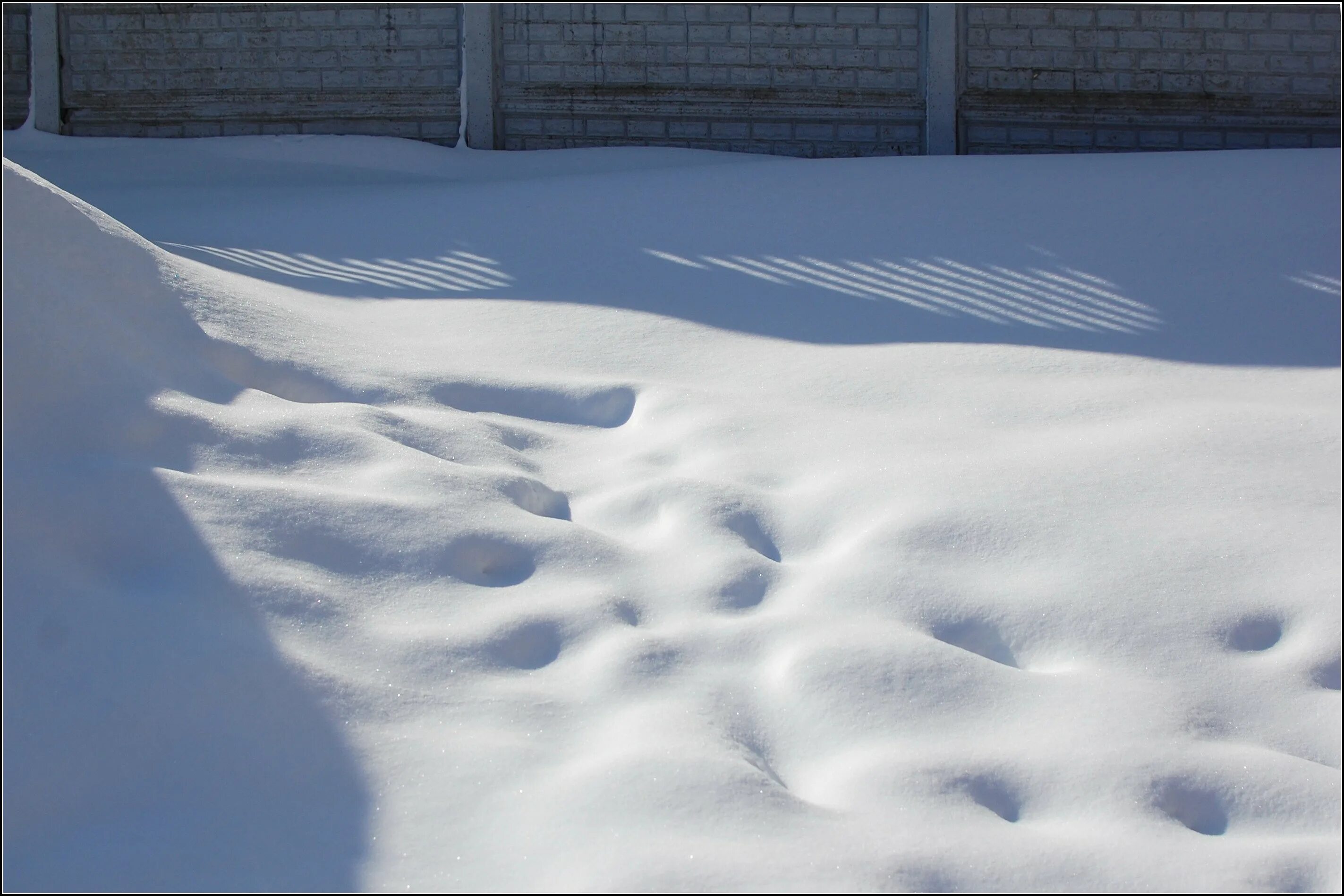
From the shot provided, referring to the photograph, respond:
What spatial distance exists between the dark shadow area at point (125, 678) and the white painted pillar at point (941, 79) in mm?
5275

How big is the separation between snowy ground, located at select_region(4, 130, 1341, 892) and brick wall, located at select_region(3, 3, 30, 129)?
4.65 m

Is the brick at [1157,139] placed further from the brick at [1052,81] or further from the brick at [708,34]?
the brick at [708,34]

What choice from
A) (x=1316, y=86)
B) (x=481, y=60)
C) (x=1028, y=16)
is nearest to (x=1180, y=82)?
(x=1316, y=86)

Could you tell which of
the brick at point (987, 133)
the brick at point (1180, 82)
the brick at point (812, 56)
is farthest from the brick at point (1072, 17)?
the brick at point (812, 56)

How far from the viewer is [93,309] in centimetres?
212

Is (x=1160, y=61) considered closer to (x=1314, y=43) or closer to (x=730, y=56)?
(x=1314, y=43)

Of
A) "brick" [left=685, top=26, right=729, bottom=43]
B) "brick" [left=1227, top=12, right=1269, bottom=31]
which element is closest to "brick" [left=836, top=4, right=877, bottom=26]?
"brick" [left=685, top=26, right=729, bottom=43]

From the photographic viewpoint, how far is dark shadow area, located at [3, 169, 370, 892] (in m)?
1.31

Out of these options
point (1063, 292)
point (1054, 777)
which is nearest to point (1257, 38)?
point (1063, 292)

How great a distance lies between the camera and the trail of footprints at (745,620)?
54.9 inches

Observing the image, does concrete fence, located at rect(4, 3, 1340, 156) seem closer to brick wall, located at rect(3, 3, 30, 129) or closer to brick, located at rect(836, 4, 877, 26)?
brick, located at rect(836, 4, 877, 26)

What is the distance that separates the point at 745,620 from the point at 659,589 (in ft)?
0.55

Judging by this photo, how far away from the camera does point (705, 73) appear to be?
6184 mm

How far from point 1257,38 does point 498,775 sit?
22.3 feet
